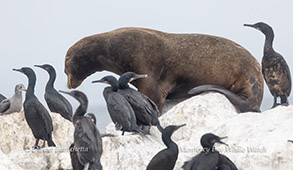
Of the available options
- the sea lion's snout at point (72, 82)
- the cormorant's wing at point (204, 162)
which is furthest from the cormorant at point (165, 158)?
the sea lion's snout at point (72, 82)

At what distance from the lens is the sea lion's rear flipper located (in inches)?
479

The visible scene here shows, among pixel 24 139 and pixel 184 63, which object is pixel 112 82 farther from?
pixel 184 63

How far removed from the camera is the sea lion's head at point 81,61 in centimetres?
1370

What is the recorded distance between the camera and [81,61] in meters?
13.9

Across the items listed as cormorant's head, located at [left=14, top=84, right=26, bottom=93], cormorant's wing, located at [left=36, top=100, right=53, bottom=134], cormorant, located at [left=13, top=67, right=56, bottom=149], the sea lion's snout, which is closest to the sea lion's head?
the sea lion's snout

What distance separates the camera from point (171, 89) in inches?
499

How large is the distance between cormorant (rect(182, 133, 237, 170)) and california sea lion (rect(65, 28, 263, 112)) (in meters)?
5.23

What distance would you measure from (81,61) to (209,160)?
7.59 meters

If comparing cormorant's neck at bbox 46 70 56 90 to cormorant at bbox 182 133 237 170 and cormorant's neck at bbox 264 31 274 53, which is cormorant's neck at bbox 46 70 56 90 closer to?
cormorant's neck at bbox 264 31 274 53

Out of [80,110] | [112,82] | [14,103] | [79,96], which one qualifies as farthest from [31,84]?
[80,110]

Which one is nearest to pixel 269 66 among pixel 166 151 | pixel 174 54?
pixel 174 54

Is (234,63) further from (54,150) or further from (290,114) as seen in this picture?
(54,150)

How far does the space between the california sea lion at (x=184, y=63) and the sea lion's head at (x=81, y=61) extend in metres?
0.38

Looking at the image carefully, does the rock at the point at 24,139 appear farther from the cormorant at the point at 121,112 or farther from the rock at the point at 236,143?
the rock at the point at 236,143
